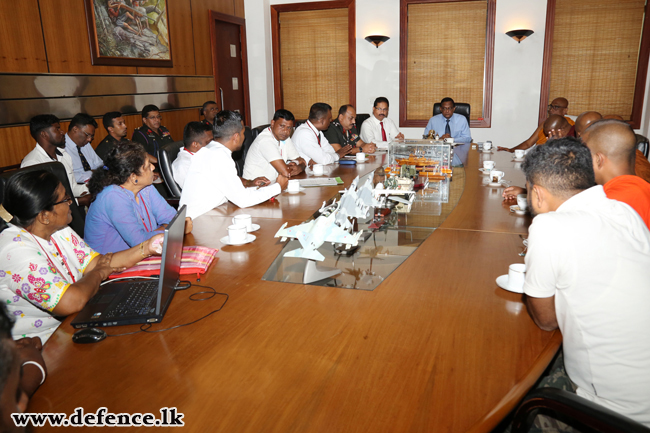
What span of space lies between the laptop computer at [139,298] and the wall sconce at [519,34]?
5893 millimetres

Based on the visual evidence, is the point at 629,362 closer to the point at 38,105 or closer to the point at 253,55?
the point at 38,105

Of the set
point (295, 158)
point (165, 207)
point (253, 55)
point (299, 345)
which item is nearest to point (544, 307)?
point (299, 345)

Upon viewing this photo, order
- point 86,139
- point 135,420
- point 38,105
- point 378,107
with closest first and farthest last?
point 135,420 → point 38,105 → point 86,139 → point 378,107

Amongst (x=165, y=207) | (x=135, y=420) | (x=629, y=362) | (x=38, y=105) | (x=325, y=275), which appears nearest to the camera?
(x=135, y=420)

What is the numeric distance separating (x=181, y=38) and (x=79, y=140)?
2.11m

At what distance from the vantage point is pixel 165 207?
7.74 ft

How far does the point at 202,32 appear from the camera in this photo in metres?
5.83

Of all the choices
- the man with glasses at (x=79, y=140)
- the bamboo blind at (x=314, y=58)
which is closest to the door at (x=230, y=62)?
the bamboo blind at (x=314, y=58)

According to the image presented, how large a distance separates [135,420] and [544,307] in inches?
39.0

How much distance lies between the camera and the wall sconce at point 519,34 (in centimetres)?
593

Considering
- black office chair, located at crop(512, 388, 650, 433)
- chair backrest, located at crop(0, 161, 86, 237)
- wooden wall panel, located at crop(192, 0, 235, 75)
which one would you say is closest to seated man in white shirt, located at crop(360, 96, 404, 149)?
wooden wall panel, located at crop(192, 0, 235, 75)

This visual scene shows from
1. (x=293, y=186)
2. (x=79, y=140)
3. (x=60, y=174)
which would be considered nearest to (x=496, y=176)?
(x=293, y=186)

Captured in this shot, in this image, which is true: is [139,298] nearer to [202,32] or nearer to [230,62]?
[202,32]

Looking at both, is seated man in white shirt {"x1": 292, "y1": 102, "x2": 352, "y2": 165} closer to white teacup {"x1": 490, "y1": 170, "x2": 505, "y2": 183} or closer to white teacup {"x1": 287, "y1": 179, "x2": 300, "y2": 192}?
white teacup {"x1": 287, "y1": 179, "x2": 300, "y2": 192}
